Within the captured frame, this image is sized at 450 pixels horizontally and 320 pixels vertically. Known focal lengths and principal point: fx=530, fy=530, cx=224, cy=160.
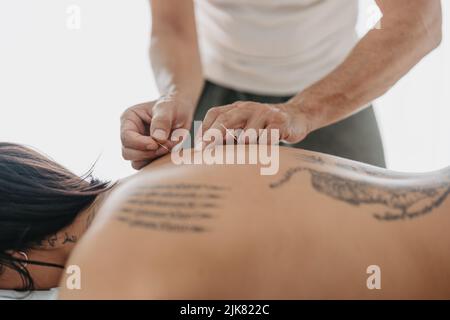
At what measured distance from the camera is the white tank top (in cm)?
161

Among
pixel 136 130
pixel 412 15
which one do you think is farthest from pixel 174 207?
pixel 412 15

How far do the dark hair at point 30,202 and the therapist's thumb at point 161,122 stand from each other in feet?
0.58

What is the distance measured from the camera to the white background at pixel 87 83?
2.39 meters

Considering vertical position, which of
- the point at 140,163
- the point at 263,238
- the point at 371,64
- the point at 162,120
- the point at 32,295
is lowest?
the point at 32,295

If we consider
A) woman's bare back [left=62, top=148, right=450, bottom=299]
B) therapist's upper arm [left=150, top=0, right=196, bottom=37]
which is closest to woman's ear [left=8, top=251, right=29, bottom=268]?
woman's bare back [left=62, top=148, right=450, bottom=299]

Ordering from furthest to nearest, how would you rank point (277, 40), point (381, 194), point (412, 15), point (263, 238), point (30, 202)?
point (277, 40)
point (412, 15)
point (30, 202)
point (381, 194)
point (263, 238)

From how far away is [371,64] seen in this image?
1281 millimetres

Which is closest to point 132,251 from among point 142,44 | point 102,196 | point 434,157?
point 102,196

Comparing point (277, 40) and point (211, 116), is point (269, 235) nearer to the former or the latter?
point (211, 116)

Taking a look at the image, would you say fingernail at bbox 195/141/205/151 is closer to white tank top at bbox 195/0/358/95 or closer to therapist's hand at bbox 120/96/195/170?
therapist's hand at bbox 120/96/195/170

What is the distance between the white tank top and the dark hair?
656mm

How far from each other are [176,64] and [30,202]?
2.22 feet

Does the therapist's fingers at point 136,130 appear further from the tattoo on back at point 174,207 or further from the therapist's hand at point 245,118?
the tattoo on back at point 174,207

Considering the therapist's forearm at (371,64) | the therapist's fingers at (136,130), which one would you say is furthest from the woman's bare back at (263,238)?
the therapist's forearm at (371,64)
